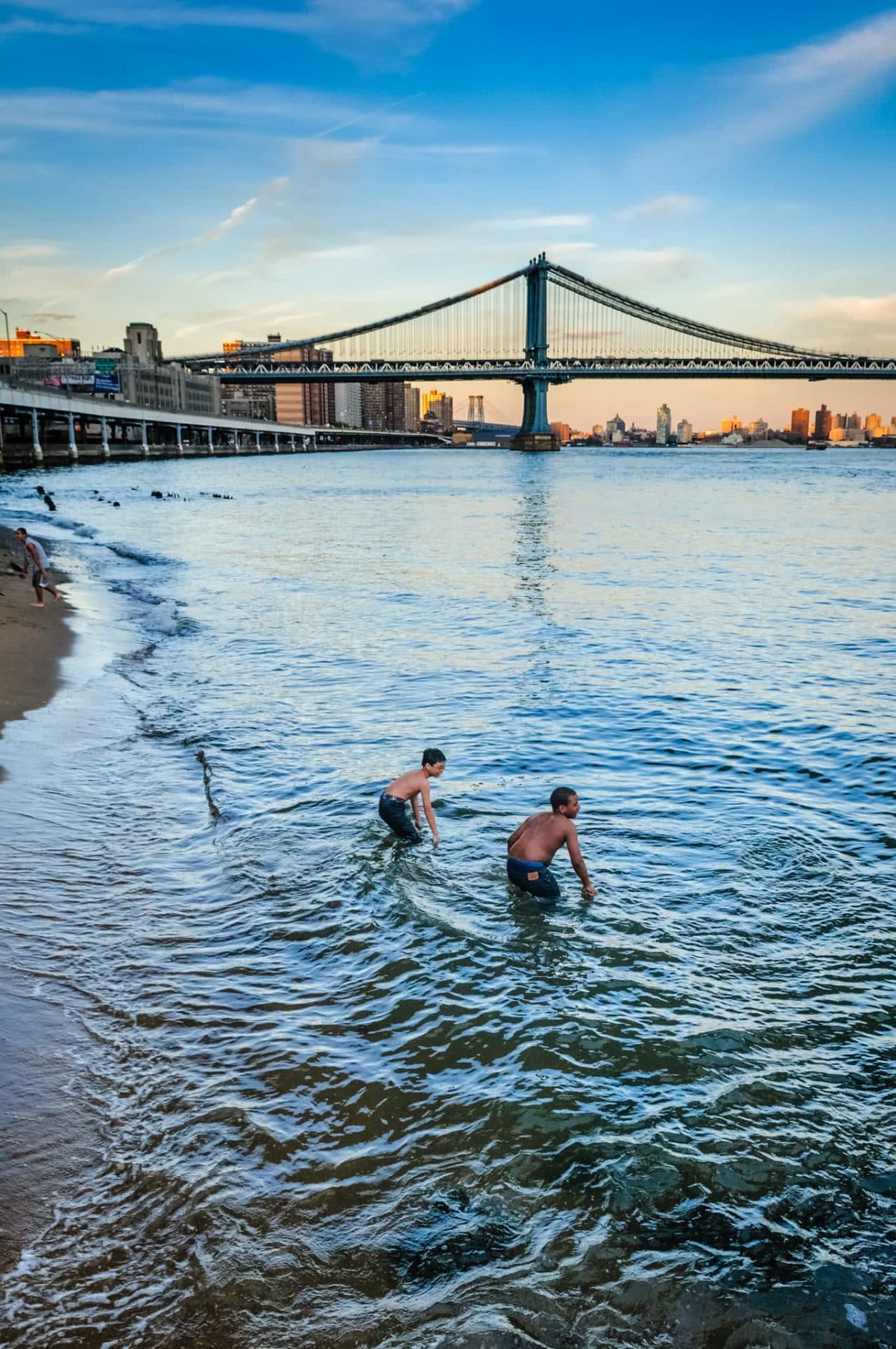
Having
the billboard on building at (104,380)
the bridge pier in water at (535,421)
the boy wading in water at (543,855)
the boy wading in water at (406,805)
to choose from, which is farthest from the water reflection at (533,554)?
the billboard on building at (104,380)

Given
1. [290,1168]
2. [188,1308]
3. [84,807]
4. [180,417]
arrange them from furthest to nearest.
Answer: [180,417], [84,807], [290,1168], [188,1308]

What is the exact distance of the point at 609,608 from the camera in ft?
86.3

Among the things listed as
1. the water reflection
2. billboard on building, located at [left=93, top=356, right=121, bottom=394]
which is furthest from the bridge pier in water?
the water reflection

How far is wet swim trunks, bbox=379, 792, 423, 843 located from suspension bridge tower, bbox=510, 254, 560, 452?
442 feet

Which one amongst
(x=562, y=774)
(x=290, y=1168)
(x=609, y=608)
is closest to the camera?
(x=290, y=1168)

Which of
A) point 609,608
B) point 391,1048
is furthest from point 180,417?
point 391,1048

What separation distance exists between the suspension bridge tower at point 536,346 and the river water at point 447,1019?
131120 millimetres

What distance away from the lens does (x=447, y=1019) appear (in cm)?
679

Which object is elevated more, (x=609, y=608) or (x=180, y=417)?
(x=180, y=417)

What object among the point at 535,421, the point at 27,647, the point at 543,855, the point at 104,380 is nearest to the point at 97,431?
the point at 104,380

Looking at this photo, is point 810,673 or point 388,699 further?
point 810,673

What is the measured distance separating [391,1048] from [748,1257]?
2.45 metres

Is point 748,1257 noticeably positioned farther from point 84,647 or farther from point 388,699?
point 84,647

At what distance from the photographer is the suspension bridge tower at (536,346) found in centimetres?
14575
